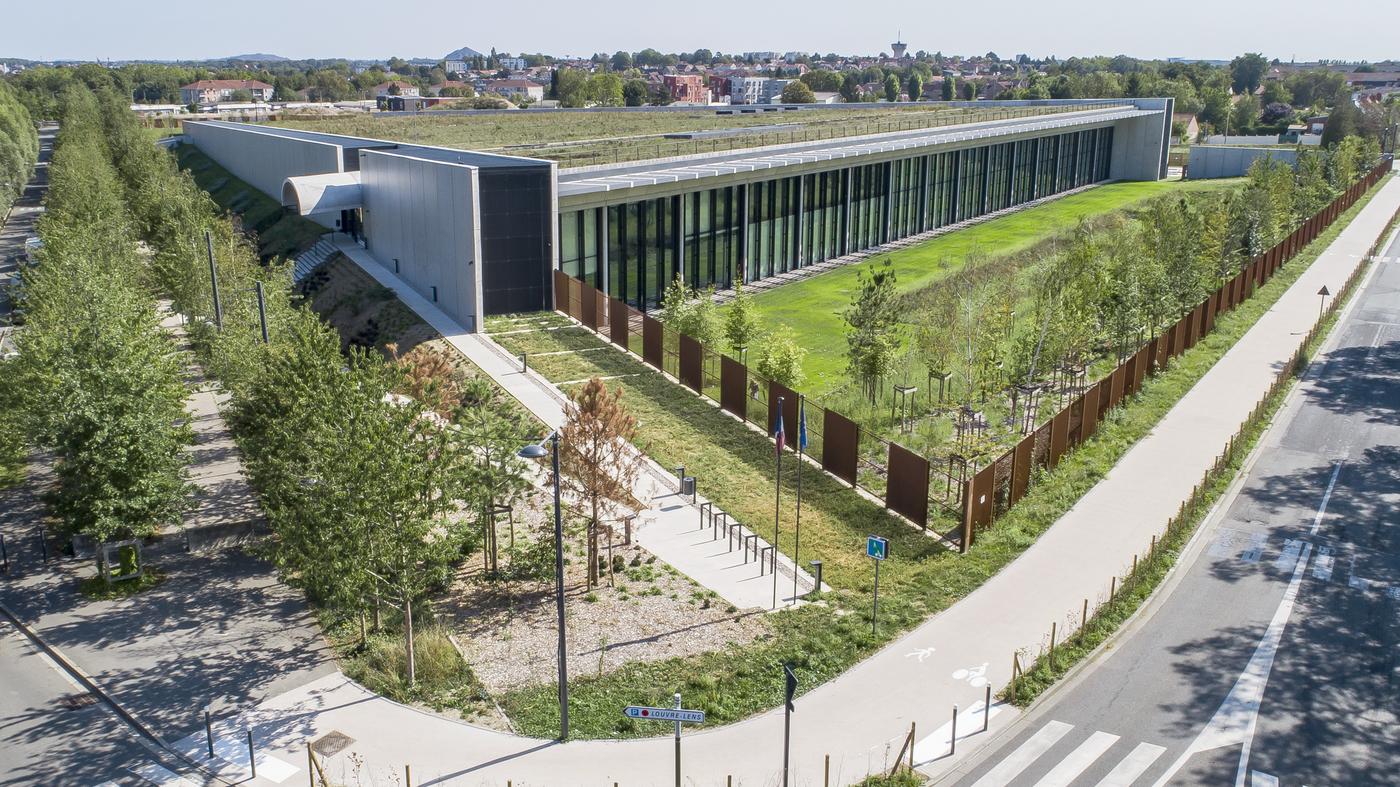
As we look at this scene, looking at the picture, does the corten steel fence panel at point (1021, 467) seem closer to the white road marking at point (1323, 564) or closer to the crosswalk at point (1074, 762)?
the white road marking at point (1323, 564)

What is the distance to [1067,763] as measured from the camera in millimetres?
16062

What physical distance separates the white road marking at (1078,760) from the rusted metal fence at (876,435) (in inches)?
276

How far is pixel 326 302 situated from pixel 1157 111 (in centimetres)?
7787

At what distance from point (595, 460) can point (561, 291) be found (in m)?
20.4

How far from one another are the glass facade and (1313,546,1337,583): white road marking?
88.8 ft

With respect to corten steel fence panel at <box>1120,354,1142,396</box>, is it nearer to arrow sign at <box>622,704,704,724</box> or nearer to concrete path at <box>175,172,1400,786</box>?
concrete path at <box>175,172,1400,786</box>

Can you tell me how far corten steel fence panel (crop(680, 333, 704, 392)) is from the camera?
107 feet

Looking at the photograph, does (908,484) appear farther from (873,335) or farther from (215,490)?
(215,490)

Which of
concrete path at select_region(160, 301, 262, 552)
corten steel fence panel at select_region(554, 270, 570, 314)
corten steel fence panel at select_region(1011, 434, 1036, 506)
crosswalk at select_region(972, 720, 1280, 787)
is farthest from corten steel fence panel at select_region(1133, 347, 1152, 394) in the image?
concrete path at select_region(160, 301, 262, 552)

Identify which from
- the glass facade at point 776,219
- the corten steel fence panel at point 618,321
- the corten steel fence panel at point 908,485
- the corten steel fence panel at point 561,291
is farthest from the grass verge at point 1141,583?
the corten steel fence panel at point 561,291

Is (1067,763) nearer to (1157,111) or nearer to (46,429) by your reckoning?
(46,429)

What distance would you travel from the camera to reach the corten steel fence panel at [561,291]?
134ft

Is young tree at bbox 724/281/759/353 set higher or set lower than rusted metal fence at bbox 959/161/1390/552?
higher

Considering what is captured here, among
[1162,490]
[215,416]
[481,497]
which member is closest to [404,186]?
[215,416]
